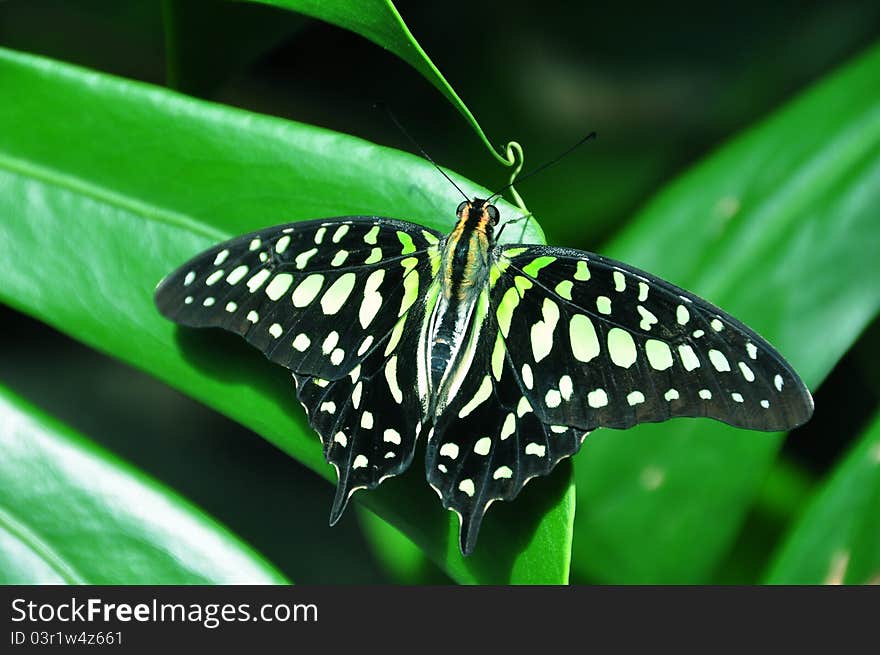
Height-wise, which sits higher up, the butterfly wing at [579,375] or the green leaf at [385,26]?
the green leaf at [385,26]

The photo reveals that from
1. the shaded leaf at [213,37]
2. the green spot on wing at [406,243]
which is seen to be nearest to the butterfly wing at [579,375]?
the green spot on wing at [406,243]

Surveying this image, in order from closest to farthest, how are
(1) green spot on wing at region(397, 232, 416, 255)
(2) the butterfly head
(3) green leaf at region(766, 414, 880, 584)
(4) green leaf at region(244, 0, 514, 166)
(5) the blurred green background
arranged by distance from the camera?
(4) green leaf at region(244, 0, 514, 166) → (2) the butterfly head → (1) green spot on wing at region(397, 232, 416, 255) → (3) green leaf at region(766, 414, 880, 584) → (5) the blurred green background

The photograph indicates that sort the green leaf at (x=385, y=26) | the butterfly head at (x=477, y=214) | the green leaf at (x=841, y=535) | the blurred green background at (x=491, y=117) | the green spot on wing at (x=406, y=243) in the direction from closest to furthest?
1. the green leaf at (x=385, y=26)
2. the butterfly head at (x=477, y=214)
3. the green spot on wing at (x=406, y=243)
4. the green leaf at (x=841, y=535)
5. the blurred green background at (x=491, y=117)

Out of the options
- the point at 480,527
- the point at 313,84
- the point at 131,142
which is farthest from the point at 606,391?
the point at 313,84

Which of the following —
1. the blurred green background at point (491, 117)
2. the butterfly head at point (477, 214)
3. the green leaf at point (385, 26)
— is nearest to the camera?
the green leaf at point (385, 26)

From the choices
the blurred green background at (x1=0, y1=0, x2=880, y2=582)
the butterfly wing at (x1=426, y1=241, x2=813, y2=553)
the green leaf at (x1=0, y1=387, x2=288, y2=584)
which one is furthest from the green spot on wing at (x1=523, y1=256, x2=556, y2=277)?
the blurred green background at (x1=0, y1=0, x2=880, y2=582)

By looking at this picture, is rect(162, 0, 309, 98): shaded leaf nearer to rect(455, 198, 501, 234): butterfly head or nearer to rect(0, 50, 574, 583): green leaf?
rect(0, 50, 574, 583): green leaf

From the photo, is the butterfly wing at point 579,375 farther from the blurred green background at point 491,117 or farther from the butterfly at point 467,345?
the blurred green background at point 491,117

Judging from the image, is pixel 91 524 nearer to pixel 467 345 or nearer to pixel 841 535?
pixel 467 345
